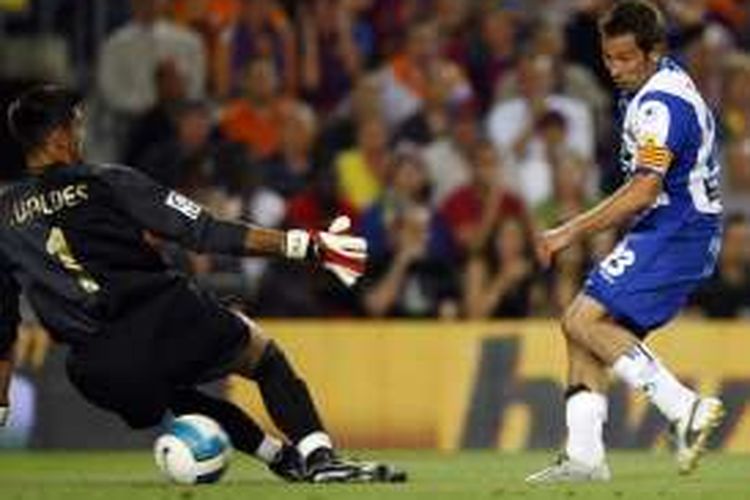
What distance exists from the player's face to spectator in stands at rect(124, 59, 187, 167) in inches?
326

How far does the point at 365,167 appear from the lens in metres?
20.3

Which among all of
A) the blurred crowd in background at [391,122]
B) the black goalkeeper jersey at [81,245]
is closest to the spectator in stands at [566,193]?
the blurred crowd in background at [391,122]

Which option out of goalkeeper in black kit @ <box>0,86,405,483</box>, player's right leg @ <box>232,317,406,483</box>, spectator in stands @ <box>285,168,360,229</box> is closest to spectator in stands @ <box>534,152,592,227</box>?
spectator in stands @ <box>285,168,360,229</box>

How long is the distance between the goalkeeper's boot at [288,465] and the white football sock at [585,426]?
4.18 ft

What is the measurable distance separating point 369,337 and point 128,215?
658cm

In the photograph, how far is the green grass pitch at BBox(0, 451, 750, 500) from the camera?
11422mm

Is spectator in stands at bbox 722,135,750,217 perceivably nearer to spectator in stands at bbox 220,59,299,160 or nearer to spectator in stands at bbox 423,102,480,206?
spectator in stands at bbox 423,102,480,206

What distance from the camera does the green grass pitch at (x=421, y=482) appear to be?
11.4m

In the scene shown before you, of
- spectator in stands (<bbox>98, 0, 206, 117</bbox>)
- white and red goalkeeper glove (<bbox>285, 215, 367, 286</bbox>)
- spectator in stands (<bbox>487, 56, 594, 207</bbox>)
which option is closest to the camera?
white and red goalkeeper glove (<bbox>285, 215, 367, 286</bbox>)

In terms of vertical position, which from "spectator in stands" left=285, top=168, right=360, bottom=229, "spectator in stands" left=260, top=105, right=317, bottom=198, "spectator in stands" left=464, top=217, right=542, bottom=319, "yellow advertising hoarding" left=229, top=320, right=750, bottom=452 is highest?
"spectator in stands" left=260, top=105, right=317, bottom=198

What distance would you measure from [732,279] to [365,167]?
9.99 ft

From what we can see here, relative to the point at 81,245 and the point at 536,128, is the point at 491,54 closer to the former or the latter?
the point at 536,128

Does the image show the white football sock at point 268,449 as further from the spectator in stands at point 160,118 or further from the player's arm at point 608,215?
the spectator in stands at point 160,118

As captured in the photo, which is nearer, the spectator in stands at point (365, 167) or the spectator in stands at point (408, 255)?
the spectator in stands at point (408, 255)
